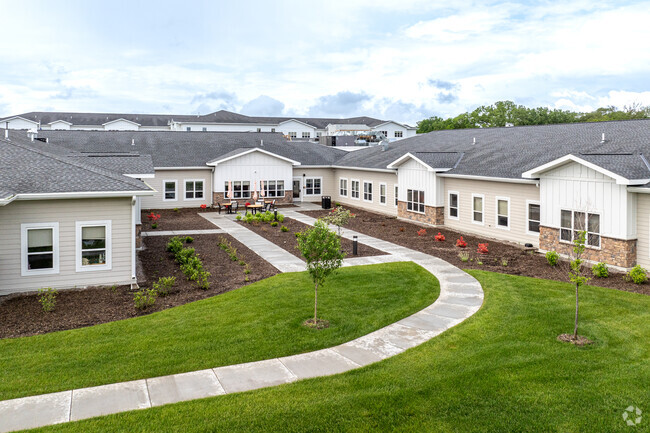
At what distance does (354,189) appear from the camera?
118 ft

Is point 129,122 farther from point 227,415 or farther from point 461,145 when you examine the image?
point 227,415

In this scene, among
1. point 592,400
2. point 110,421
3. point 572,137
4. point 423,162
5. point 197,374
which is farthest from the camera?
point 423,162

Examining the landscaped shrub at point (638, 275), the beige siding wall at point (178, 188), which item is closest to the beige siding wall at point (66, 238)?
the landscaped shrub at point (638, 275)

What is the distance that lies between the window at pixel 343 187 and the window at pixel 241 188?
7.17 metres

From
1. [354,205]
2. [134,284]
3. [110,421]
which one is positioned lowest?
[110,421]

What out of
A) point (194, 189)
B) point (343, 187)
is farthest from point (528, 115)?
point (194, 189)

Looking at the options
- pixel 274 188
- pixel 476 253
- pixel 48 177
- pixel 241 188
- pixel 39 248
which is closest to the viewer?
pixel 39 248

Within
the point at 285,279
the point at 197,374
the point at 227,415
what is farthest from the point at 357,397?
the point at 285,279

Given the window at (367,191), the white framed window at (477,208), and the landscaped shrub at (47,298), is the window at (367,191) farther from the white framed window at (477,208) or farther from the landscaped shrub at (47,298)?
the landscaped shrub at (47,298)

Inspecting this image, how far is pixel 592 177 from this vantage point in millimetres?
16250

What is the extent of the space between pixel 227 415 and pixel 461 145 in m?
25.1

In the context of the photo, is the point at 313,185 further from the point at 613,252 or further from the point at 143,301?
the point at 143,301

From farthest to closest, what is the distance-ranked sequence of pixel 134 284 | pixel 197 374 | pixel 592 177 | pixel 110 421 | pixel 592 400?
pixel 592 177 < pixel 134 284 < pixel 197 374 < pixel 592 400 < pixel 110 421

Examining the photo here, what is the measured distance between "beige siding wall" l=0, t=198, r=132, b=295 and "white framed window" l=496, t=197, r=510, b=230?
596 inches
